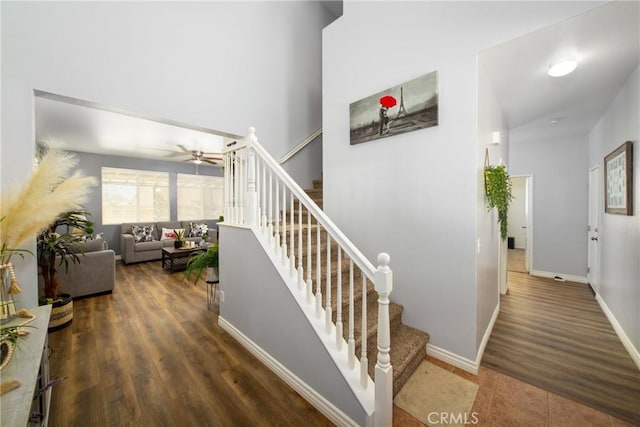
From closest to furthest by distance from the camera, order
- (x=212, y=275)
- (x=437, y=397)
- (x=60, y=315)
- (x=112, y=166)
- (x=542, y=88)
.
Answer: (x=437, y=397), (x=542, y=88), (x=60, y=315), (x=212, y=275), (x=112, y=166)

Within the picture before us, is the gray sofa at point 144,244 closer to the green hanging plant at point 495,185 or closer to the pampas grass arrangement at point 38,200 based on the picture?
the pampas grass arrangement at point 38,200

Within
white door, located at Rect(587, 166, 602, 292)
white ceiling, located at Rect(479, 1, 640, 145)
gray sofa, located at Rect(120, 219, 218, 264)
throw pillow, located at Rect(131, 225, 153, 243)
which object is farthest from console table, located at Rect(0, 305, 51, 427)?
white door, located at Rect(587, 166, 602, 292)

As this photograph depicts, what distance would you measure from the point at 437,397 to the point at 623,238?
97.8 inches

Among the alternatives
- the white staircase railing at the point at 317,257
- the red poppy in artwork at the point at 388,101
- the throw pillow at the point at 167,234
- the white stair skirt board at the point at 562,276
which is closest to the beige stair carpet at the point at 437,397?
the white staircase railing at the point at 317,257

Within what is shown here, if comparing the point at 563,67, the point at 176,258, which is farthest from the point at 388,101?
the point at 176,258

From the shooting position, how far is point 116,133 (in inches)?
174

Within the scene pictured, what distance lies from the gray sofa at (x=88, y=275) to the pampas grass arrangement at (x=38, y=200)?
2480 millimetres

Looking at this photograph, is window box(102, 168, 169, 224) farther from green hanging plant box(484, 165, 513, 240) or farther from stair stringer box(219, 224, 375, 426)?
green hanging plant box(484, 165, 513, 240)

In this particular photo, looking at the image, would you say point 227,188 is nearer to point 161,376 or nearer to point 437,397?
point 161,376

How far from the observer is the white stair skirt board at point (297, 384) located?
1.55m

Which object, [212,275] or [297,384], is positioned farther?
[212,275]

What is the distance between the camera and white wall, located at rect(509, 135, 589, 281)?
418cm

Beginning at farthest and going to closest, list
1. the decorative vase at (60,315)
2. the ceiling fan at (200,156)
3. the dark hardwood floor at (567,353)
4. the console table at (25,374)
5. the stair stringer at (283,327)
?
the ceiling fan at (200,156) < the decorative vase at (60,315) < the dark hardwood floor at (567,353) < the stair stringer at (283,327) < the console table at (25,374)

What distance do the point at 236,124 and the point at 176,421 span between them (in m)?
2.89
